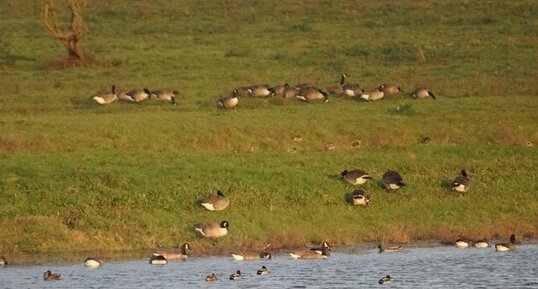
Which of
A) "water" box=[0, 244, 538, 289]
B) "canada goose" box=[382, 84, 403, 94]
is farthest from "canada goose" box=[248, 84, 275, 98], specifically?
"water" box=[0, 244, 538, 289]

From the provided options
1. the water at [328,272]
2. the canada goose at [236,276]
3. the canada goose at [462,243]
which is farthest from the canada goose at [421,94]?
the canada goose at [236,276]

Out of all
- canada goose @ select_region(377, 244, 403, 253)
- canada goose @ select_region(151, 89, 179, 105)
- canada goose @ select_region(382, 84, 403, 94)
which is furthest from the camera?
canada goose @ select_region(382, 84, 403, 94)

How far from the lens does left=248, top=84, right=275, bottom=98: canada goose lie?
1327 inches

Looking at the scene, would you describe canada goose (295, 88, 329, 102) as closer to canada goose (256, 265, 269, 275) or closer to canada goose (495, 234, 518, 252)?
canada goose (495, 234, 518, 252)

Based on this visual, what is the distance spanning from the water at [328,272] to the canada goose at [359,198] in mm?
1397

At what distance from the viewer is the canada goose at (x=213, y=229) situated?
2209cm

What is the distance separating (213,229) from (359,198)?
3084mm

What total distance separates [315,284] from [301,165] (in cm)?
656

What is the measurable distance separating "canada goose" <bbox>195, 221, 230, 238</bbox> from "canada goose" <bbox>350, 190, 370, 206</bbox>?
2805 mm

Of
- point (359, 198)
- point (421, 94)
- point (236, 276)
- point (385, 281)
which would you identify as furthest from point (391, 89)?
point (236, 276)

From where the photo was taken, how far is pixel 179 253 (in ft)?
71.3

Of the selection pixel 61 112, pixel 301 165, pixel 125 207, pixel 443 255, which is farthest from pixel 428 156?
pixel 61 112

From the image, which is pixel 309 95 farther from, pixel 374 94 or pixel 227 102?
pixel 227 102

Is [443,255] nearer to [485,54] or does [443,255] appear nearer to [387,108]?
[387,108]
